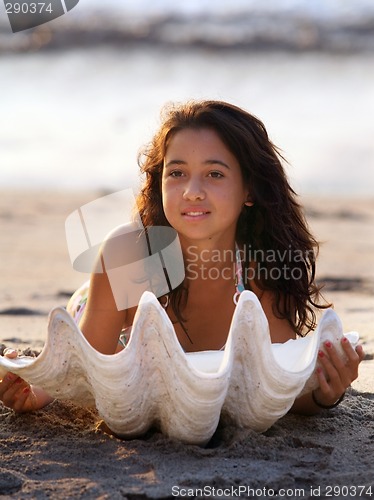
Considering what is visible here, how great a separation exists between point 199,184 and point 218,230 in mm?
265

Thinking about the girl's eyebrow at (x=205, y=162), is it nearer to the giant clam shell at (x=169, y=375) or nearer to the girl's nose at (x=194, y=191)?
the girl's nose at (x=194, y=191)

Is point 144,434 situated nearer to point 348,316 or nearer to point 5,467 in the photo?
point 5,467

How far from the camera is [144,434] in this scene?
120 inches

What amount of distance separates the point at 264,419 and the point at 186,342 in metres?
0.83

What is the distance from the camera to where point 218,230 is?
12.1 feet

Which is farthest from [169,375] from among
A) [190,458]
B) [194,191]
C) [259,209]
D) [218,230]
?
[259,209]

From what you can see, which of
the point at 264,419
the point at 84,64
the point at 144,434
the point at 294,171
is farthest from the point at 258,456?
the point at 84,64

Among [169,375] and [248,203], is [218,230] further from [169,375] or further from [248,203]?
[169,375]

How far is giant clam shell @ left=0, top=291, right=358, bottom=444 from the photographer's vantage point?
8.99 feet

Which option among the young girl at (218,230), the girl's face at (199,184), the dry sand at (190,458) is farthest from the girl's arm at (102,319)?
the girl's face at (199,184)

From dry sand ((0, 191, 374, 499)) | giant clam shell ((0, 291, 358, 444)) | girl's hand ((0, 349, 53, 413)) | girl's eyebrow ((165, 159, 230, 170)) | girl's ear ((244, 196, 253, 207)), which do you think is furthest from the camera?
girl's ear ((244, 196, 253, 207))

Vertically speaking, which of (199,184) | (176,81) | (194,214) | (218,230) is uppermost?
(176,81)

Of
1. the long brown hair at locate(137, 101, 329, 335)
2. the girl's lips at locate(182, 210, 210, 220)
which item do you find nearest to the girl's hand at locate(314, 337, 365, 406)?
the long brown hair at locate(137, 101, 329, 335)

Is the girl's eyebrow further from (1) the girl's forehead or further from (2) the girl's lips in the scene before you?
(2) the girl's lips
